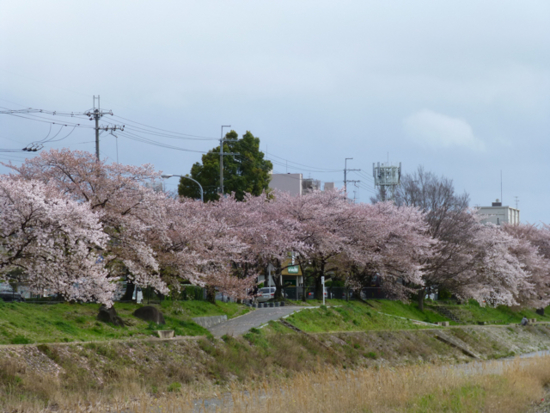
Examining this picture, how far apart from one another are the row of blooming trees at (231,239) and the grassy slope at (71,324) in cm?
120

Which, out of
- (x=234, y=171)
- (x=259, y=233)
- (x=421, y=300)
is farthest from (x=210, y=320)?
(x=234, y=171)

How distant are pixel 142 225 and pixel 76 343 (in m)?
6.63

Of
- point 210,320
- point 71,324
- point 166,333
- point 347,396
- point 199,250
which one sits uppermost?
point 199,250

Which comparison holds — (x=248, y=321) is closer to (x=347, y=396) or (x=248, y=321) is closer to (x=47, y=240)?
(x=47, y=240)

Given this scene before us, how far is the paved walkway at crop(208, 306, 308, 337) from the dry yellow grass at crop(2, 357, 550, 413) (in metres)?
7.83

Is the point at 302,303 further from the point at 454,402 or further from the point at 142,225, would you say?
the point at 454,402

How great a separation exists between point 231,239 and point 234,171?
24704 mm

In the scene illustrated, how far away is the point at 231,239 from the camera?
105 ft

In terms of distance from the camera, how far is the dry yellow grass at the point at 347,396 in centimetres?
1382

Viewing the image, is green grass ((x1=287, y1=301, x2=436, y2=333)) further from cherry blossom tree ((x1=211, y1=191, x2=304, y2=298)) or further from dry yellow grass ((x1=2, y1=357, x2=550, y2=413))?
dry yellow grass ((x1=2, y1=357, x2=550, y2=413))

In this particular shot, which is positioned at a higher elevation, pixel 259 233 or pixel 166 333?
pixel 259 233

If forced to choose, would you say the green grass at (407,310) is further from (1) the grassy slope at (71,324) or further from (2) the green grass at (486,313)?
(1) the grassy slope at (71,324)

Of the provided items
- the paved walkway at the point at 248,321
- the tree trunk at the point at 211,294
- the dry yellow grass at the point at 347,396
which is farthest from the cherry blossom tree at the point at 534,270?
the dry yellow grass at the point at 347,396

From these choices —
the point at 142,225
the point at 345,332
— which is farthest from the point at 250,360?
the point at 345,332
